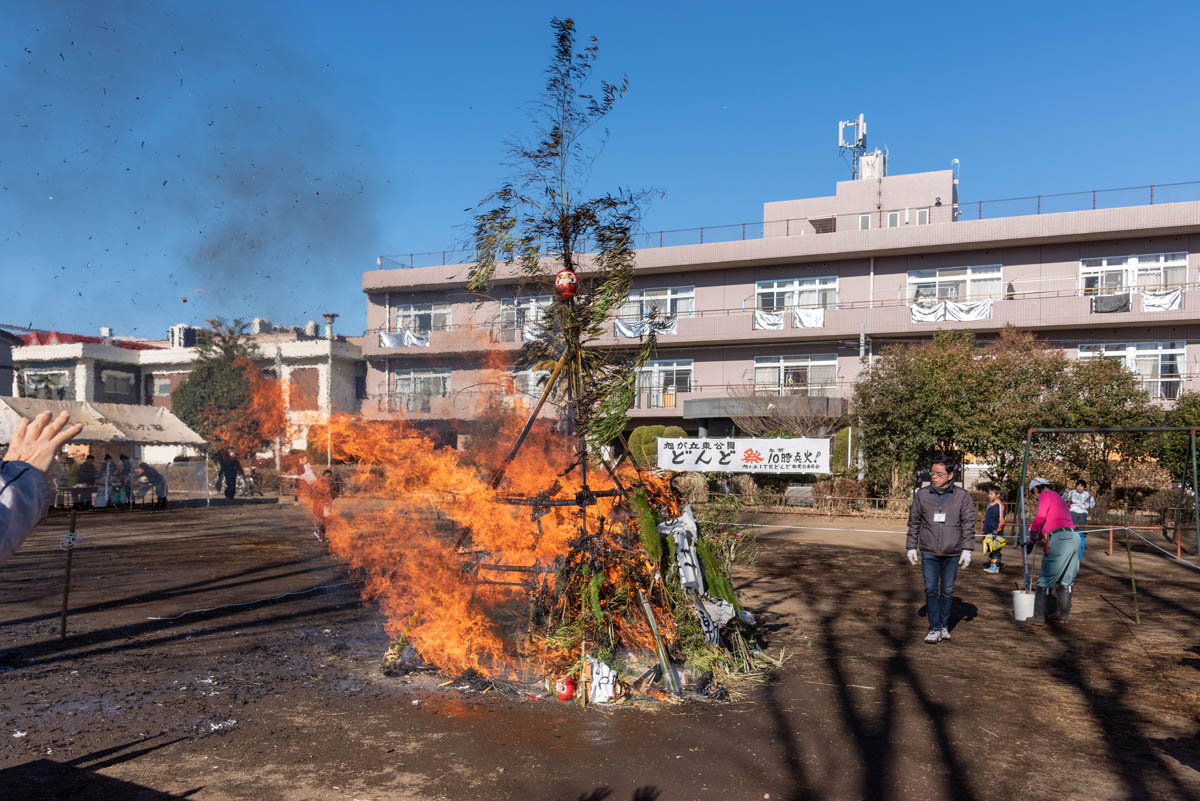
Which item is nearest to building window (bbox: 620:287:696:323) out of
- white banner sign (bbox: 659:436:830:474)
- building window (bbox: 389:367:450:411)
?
building window (bbox: 389:367:450:411)

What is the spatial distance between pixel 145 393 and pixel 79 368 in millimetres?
4212

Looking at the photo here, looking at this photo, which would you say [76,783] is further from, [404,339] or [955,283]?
[404,339]

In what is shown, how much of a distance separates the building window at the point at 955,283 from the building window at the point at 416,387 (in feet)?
66.7

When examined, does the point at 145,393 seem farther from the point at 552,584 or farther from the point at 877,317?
the point at 552,584

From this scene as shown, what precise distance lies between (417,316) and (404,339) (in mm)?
2414

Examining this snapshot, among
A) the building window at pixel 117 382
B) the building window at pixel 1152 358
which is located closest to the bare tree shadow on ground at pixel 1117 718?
the building window at pixel 1152 358

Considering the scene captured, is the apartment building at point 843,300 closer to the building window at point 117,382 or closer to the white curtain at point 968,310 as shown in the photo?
the white curtain at point 968,310

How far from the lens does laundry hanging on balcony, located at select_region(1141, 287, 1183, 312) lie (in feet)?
98.2

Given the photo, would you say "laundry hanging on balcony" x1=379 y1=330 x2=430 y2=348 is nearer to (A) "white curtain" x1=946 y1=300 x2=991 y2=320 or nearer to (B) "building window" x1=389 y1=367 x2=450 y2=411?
(B) "building window" x1=389 y1=367 x2=450 y2=411

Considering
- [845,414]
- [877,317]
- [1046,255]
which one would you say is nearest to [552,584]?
[845,414]

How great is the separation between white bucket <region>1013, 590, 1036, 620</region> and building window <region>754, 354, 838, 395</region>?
23.5 metres

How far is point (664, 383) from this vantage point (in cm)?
3828

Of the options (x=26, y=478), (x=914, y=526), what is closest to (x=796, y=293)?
(x=914, y=526)

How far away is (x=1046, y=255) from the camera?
32531 mm
